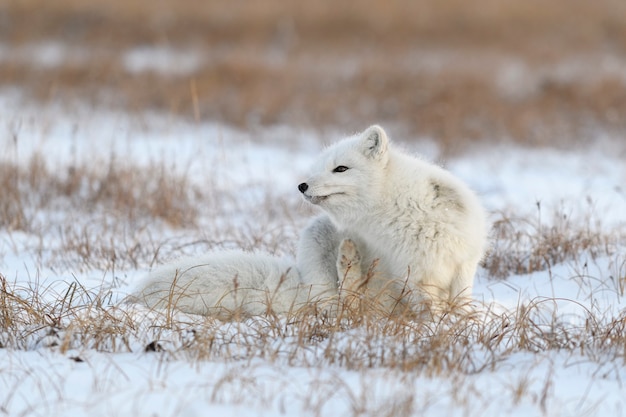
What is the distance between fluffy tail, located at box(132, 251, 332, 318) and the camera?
458 centimetres

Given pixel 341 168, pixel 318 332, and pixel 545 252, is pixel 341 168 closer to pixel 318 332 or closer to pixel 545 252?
pixel 318 332

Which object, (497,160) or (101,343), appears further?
(497,160)

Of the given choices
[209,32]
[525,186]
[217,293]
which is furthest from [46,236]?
[209,32]

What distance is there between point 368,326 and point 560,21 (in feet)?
60.1

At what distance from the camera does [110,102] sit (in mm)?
14328

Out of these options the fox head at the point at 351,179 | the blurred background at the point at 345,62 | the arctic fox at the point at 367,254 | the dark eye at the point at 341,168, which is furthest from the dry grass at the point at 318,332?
the blurred background at the point at 345,62

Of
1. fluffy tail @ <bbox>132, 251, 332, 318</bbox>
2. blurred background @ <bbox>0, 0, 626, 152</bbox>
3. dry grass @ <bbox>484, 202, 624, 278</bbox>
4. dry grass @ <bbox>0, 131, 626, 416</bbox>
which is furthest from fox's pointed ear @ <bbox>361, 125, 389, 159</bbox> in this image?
blurred background @ <bbox>0, 0, 626, 152</bbox>

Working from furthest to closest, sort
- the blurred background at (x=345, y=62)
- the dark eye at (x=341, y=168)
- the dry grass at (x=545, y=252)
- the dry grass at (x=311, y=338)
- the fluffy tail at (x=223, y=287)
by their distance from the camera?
the blurred background at (x=345, y=62)
the dry grass at (x=545, y=252)
the dark eye at (x=341, y=168)
the fluffy tail at (x=223, y=287)
the dry grass at (x=311, y=338)

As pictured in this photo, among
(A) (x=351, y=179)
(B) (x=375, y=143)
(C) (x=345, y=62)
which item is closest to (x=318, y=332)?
(A) (x=351, y=179)

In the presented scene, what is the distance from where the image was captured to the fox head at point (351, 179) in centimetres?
480

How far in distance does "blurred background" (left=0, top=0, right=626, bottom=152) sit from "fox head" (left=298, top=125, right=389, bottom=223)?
645cm

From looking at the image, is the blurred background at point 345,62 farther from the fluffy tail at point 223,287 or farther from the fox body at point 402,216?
the fluffy tail at point 223,287

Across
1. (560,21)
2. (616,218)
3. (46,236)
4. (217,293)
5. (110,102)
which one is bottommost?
(217,293)

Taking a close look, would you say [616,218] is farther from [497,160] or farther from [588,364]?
[588,364]
